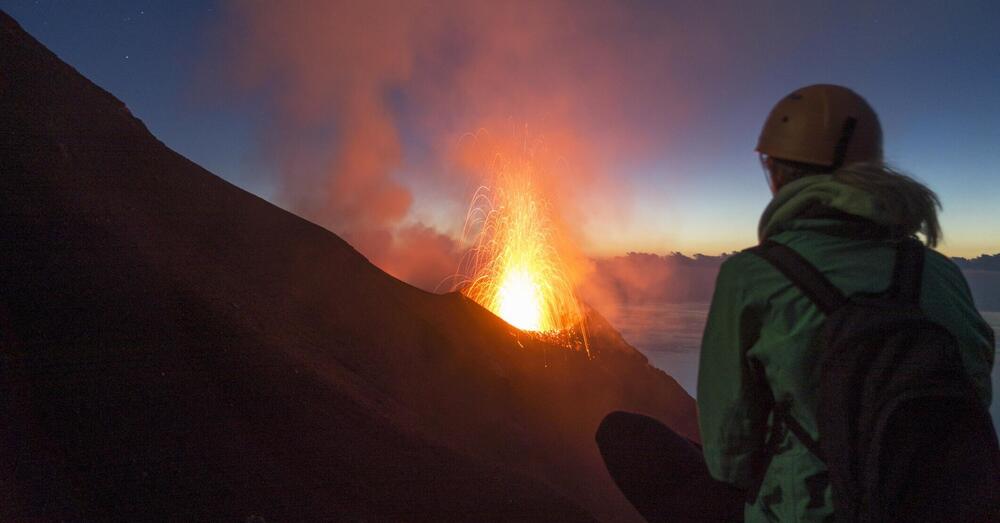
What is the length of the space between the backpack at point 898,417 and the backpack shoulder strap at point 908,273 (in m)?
0.04

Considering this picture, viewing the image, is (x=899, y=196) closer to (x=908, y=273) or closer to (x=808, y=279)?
(x=908, y=273)

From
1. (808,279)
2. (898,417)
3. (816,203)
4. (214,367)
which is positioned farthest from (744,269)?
(214,367)

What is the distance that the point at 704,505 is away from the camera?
9.24 feet

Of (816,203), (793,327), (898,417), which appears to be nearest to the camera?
(898,417)

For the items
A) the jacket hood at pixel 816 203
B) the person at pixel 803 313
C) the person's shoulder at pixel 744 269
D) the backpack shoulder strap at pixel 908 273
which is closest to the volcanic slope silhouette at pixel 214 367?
the person at pixel 803 313

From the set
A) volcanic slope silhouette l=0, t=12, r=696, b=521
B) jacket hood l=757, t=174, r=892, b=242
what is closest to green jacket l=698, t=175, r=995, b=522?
jacket hood l=757, t=174, r=892, b=242

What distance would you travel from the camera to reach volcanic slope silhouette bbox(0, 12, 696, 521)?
16.8ft

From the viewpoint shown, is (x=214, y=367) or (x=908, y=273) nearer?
(x=908, y=273)

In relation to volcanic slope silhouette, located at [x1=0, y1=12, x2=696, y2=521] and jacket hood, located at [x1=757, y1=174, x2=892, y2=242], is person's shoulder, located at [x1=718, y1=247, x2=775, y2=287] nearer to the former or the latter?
jacket hood, located at [x1=757, y1=174, x2=892, y2=242]

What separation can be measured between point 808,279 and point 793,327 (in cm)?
16

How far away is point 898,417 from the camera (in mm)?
1831

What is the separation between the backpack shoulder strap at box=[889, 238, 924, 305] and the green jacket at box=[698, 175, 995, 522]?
0.09 ft

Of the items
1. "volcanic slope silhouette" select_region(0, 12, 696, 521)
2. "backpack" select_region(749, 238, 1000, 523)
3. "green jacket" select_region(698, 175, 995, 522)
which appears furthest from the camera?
"volcanic slope silhouette" select_region(0, 12, 696, 521)

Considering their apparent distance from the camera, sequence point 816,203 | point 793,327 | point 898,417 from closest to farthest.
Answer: point 898,417 < point 793,327 < point 816,203
